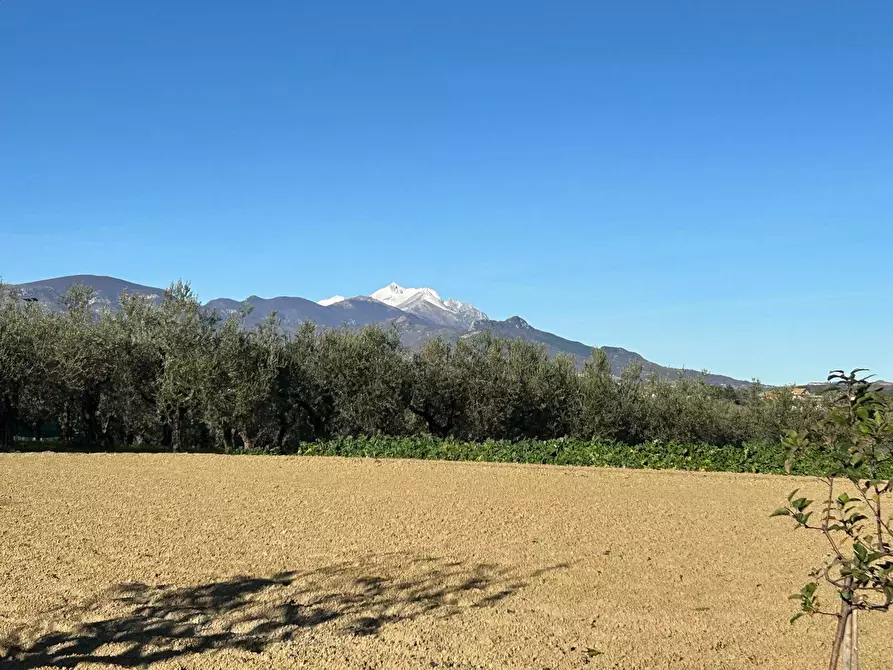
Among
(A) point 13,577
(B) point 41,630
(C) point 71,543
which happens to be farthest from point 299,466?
(B) point 41,630

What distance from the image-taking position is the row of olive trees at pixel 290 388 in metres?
36.2

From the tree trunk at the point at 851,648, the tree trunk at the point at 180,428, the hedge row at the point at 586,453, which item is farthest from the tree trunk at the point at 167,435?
the tree trunk at the point at 851,648

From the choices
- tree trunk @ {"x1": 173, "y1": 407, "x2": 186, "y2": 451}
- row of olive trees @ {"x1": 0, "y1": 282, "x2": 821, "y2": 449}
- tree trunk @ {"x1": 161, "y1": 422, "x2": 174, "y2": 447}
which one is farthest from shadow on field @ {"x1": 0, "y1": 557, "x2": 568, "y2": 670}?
tree trunk @ {"x1": 161, "y1": 422, "x2": 174, "y2": 447}

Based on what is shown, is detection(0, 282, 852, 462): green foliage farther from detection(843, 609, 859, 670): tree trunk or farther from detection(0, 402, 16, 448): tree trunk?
detection(843, 609, 859, 670): tree trunk

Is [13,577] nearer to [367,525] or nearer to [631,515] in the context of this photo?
[367,525]

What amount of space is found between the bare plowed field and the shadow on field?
0.12 ft

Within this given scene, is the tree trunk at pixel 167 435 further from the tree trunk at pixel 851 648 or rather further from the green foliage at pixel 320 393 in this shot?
the tree trunk at pixel 851 648

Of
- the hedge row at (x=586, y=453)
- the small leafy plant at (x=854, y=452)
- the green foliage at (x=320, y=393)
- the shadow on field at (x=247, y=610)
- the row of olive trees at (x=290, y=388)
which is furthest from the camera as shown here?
the row of olive trees at (x=290, y=388)

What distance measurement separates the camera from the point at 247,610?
998cm

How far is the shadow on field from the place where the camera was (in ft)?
28.4

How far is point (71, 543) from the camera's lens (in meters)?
13.8

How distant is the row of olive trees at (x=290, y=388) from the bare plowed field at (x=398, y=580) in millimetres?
15865

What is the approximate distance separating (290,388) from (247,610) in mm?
31332

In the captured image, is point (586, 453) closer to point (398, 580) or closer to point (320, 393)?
point (320, 393)
